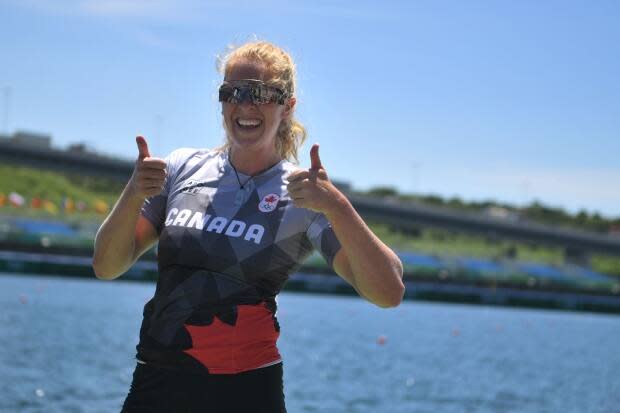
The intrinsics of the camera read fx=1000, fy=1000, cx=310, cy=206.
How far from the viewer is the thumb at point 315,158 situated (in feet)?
8.95

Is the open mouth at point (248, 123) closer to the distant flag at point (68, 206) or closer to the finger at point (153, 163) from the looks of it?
the finger at point (153, 163)

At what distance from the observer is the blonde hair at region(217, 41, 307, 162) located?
2.98 meters

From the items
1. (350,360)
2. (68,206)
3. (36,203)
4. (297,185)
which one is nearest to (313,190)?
(297,185)

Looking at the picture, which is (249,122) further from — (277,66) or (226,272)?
(226,272)

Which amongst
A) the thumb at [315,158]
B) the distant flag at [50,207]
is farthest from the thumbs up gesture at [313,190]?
the distant flag at [50,207]

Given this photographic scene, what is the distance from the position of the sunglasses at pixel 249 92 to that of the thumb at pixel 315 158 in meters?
0.28

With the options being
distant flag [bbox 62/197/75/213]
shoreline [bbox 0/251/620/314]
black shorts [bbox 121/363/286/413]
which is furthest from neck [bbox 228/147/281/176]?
distant flag [bbox 62/197/75/213]

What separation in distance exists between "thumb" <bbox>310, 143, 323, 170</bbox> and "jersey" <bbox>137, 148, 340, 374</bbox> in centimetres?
19

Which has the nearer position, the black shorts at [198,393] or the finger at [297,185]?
the finger at [297,185]

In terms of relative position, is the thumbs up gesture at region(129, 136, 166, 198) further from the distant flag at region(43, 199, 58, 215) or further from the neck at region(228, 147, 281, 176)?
the distant flag at region(43, 199, 58, 215)

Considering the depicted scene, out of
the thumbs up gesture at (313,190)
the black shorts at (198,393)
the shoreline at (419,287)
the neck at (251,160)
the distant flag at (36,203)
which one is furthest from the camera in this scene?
the distant flag at (36,203)

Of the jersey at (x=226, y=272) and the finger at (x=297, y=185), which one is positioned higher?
the finger at (x=297, y=185)

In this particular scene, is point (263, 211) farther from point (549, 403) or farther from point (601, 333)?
point (601, 333)

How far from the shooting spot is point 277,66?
9.80 feet
